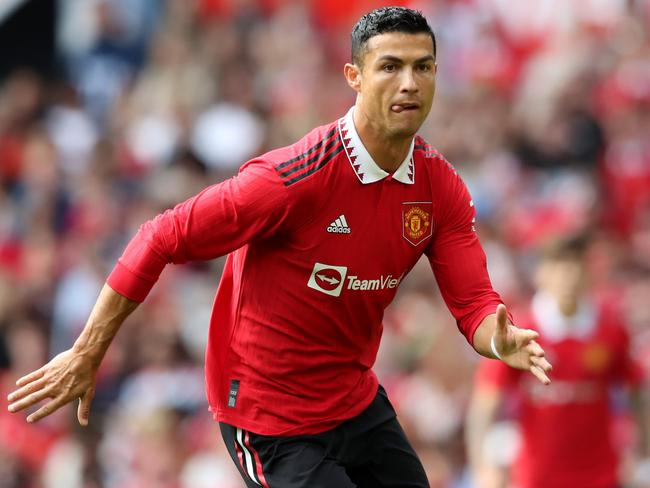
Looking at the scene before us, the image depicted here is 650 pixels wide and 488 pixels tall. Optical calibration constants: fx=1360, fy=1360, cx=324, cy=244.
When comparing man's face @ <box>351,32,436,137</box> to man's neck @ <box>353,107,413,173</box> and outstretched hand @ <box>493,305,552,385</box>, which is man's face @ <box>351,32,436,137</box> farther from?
outstretched hand @ <box>493,305,552,385</box>

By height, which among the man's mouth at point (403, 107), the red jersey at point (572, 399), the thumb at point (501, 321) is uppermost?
the man's mouth at point (403, 107)

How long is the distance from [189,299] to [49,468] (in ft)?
6.40

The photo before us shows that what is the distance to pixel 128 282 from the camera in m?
4.93

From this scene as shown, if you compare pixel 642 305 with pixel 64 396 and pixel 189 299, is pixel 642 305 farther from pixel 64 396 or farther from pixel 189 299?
pixel 64 396

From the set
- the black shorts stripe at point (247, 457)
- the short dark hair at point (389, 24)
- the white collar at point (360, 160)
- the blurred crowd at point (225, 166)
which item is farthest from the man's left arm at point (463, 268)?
the blurred crowd at point (225, 166)

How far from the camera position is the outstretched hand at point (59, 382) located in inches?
194

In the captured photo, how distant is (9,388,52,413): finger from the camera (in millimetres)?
4855

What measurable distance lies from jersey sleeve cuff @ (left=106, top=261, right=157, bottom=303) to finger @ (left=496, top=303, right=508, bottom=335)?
4.15ft

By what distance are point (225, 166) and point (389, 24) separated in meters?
7.45

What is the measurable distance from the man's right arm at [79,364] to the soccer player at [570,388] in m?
3.11

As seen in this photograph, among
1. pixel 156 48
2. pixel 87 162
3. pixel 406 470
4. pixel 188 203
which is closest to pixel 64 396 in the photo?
pixel 188 203

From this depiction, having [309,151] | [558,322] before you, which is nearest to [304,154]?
[309,151]

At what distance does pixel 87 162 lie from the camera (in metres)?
12.7

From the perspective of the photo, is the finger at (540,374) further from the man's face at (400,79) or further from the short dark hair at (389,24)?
the short dark hair at (389,24)
